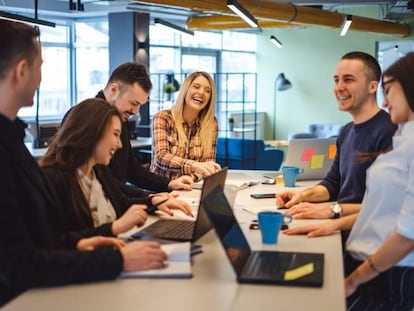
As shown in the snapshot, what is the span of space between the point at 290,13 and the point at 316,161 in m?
5.01

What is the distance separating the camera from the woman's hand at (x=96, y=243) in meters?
1.70

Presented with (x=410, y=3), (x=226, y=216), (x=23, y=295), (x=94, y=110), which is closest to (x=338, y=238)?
(x=226, y=216)

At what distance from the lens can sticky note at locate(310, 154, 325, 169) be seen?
3.37 m

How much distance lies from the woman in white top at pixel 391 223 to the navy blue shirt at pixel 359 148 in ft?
1.62

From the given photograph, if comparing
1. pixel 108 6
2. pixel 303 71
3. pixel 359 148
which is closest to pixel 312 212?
pixel 359 148

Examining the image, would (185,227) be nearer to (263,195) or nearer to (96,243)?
(96,243)

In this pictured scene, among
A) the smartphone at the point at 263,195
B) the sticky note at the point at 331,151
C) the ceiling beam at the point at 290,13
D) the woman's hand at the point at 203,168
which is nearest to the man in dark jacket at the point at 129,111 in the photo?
the woman's hand at the point at 203,168

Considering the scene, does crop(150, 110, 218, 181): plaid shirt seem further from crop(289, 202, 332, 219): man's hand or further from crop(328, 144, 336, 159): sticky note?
crop(289, 202, 332, 219): man's hand

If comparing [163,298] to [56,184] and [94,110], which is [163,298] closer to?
[56,184]

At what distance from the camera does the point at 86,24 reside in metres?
10.2

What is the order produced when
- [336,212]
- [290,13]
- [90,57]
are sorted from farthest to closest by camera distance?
[90,57] → [290,13] → [336,212]

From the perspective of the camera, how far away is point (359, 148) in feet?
8.14

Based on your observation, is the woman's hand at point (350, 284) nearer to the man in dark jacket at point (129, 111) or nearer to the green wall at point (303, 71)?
the man in dark jacket at point (129, 111)

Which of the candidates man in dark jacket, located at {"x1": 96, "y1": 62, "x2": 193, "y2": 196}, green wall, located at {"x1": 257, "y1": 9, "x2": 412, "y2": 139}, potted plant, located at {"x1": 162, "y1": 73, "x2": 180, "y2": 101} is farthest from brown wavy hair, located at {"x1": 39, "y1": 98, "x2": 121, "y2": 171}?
green wall, located at {"x1": 257, "y1": 9, "x2": 412, "y2": 139}
